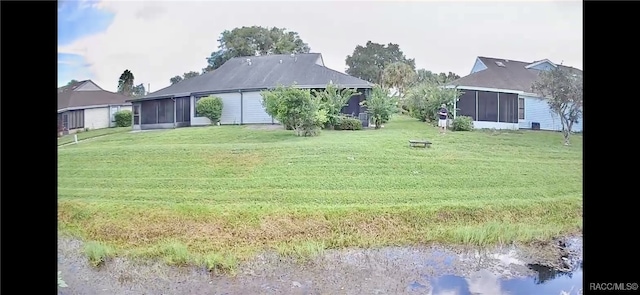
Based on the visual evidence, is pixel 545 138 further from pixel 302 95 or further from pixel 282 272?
pixel 282 272

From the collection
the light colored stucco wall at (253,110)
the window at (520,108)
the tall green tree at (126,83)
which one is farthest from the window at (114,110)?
the window at (520,108)

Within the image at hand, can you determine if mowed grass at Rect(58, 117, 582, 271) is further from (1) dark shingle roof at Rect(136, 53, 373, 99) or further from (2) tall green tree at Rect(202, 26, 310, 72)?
(2) tall green tree at Rect(202, 26, 310, 72)

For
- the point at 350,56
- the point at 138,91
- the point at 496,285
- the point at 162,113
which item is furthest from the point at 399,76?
the point at 138,91

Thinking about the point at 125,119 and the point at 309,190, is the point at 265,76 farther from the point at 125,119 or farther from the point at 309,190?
the point at 125,119

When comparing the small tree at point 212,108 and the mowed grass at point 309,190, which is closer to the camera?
the mowed grass at point 309,190

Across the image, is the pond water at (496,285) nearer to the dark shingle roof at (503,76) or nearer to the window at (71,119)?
the dark shingle roof at (503,76)

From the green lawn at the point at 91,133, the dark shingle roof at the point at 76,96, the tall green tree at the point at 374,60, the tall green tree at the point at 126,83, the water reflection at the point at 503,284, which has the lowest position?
the water reflection at the point at 503,284

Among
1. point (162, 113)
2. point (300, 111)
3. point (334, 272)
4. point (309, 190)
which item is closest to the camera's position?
point (334, 272)
